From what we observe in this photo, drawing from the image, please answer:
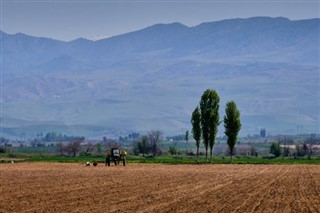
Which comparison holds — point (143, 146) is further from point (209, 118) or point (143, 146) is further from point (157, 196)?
point (157, 196)

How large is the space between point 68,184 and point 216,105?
65.1 m

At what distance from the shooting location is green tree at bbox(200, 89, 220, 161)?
10419 cm

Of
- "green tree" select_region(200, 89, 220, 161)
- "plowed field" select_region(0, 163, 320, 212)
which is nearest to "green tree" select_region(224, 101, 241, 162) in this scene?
"green tree" select_region(200, 89, 220, 161)

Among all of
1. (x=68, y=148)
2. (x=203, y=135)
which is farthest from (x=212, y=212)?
(x=68, y=148)

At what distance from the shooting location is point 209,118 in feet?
345

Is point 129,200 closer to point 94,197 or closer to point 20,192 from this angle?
point 94,197

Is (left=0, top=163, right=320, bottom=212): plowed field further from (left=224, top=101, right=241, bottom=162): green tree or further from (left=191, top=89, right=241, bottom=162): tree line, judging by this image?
(left=224, top=101, right=241, bottom=162): green tree

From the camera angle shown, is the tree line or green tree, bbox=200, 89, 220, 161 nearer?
green tree, bbox=200, 89, 220, 161

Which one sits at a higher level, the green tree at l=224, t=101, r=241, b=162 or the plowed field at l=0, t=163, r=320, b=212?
the green tree at l=224, t=101, r=241, b=162

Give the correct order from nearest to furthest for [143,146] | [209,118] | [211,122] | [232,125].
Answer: [211,122]
[209,118]
[232,125]
[143,146]

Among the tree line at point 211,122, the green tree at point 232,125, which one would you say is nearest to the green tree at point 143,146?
the tree line at point 211,122

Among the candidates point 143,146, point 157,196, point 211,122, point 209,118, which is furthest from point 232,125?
point 157,196

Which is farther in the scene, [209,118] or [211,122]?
[209,118]

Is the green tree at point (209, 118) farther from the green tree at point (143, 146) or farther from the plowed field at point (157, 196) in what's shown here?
the green tree at point (143, 146)
